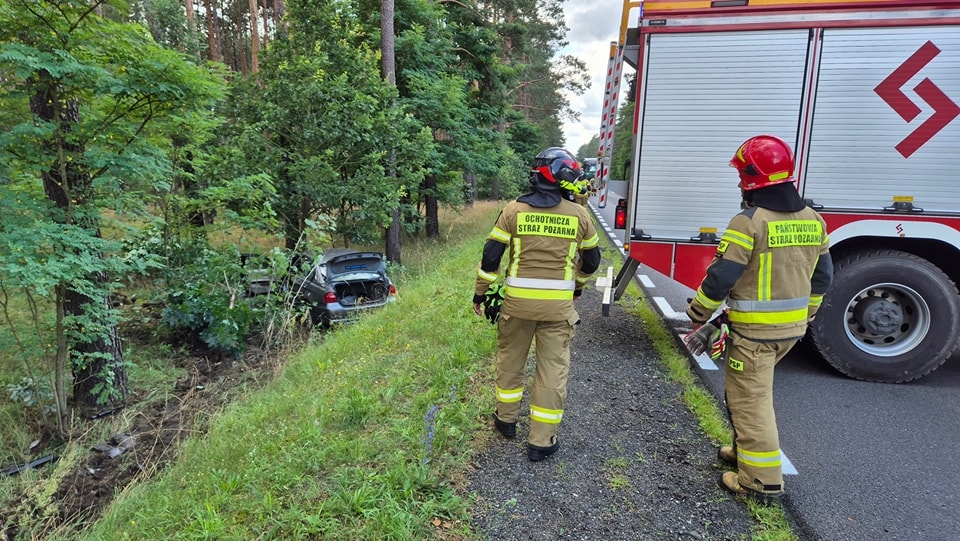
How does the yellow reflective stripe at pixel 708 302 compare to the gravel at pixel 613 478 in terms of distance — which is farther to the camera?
the yellow reflective stripe at pixel 708 302

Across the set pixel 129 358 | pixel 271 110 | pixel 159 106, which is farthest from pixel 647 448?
pixel 271 110

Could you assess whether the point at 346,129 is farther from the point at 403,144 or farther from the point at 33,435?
the point at 33,435

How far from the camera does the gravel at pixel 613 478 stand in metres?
2.40

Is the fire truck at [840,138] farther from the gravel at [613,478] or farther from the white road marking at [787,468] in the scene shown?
the white road marking at [787,468]

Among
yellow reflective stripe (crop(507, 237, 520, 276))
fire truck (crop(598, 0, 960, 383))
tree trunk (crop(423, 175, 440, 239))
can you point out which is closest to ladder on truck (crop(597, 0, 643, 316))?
fire truck (crop(598, 0, 960, 383))

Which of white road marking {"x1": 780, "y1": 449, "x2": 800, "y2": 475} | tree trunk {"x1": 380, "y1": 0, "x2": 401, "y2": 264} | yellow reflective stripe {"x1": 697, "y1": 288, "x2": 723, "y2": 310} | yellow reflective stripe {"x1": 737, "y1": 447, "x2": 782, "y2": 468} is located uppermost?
tree trunk {"x1": 380, "y1": 0, "x2": 401, "y2": 264}

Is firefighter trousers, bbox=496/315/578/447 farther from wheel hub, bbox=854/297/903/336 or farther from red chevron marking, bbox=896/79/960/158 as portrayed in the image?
red chevron marking, bbox=896/79/960/158

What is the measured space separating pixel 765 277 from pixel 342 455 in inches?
103

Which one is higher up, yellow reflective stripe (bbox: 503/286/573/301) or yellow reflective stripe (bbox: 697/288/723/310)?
yellow reflective stripe (bbox: 697/288/723/310)

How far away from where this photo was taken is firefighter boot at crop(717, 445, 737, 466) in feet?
9.51

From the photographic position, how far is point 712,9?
13.5 ft

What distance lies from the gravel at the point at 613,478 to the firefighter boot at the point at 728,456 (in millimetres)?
66

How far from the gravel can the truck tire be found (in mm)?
1586

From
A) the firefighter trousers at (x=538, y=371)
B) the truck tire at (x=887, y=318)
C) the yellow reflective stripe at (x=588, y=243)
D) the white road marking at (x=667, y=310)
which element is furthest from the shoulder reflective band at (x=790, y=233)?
the white road marking at (x=667, y=310)
